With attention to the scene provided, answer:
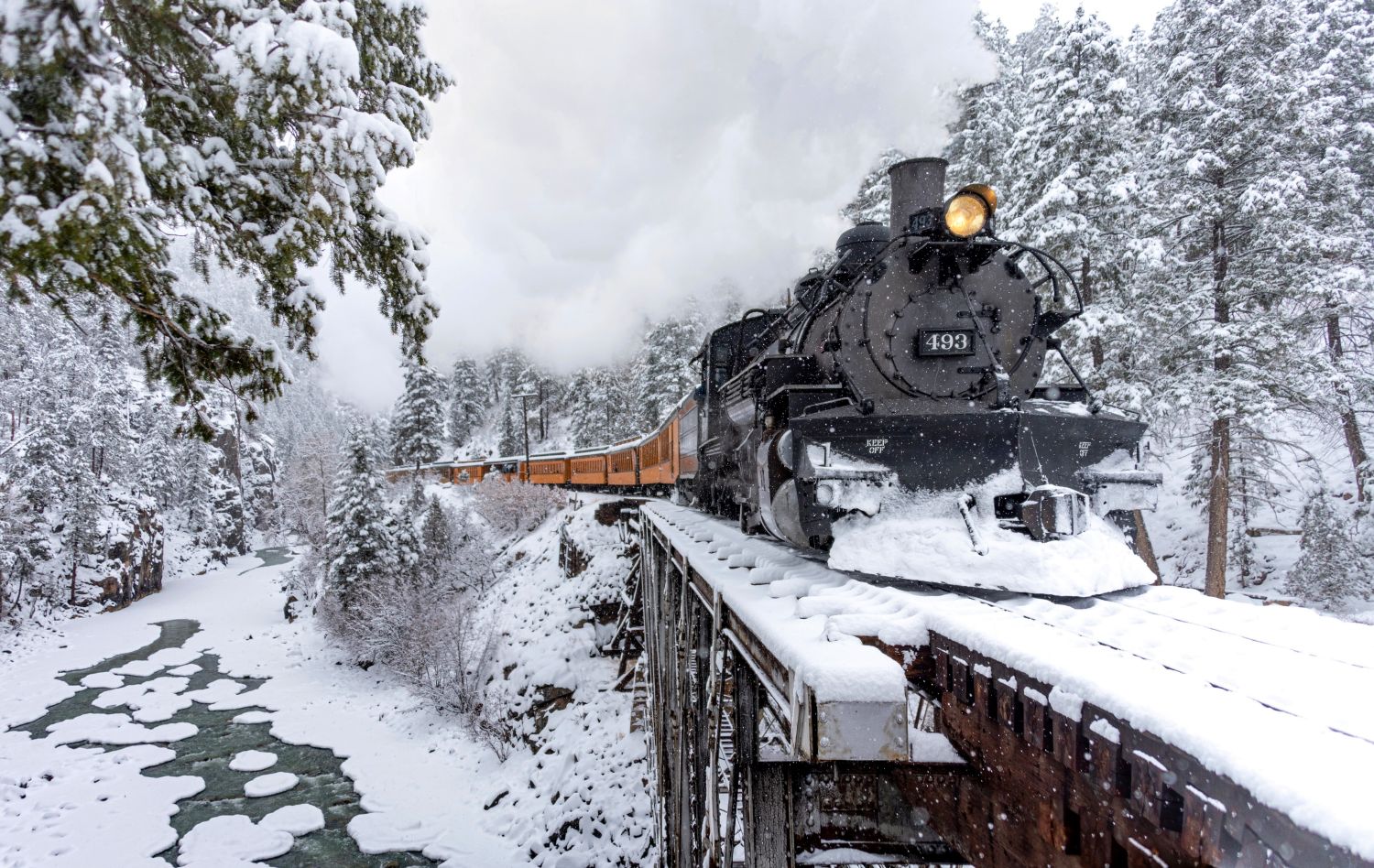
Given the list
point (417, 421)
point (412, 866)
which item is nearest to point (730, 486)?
point (412, 866)

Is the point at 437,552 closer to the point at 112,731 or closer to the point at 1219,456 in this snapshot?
the point at 112,731

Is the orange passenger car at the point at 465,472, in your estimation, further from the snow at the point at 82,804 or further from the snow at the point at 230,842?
the snow at the point at 230,842

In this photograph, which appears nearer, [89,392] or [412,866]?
[412,866]

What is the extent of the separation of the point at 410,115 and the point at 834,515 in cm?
378

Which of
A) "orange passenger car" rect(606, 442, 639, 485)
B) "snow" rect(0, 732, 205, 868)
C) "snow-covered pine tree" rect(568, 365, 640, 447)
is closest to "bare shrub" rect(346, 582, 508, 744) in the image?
"snow" rect(0, 732, 205, 868)

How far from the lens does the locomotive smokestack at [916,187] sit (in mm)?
5617

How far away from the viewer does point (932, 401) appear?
4816mm

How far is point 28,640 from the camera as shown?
22.5 m

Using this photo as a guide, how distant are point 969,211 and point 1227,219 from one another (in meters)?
12.3

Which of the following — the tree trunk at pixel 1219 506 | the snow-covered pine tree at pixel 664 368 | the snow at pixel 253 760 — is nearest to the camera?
the tree trunk at pixel 1219 506

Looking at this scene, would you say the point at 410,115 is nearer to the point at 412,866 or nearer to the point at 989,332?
the point at 989,332

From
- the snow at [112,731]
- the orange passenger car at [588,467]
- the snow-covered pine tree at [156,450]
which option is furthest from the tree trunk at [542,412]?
the snow at [112,731]

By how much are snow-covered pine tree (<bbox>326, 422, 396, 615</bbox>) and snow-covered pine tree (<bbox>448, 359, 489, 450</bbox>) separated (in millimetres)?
36968

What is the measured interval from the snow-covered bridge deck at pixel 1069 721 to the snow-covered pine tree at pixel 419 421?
3508cm
